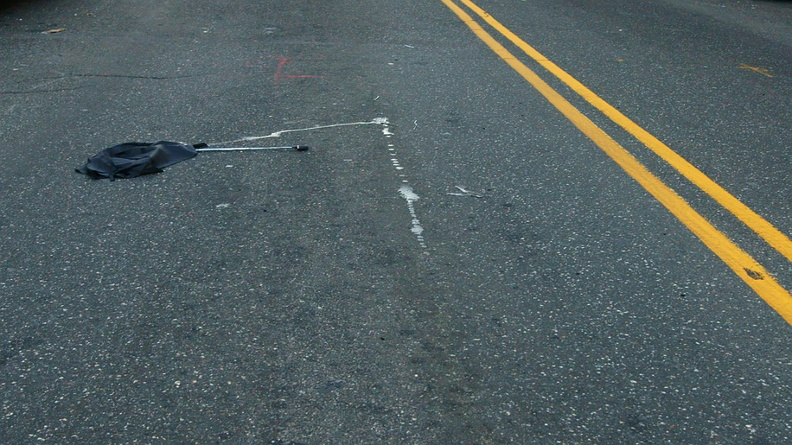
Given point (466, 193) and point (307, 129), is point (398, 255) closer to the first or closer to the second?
point (466, 193)

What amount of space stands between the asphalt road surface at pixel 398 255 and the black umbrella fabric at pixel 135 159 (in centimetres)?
12

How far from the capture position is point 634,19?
1071cm

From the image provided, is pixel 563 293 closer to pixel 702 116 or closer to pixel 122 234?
pixel 122 234

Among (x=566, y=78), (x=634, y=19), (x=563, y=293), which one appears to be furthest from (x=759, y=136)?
(x=634, y=19)

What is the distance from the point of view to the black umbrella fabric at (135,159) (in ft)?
16.8

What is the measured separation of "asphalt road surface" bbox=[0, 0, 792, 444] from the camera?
9.96ft

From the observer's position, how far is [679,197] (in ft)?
15.9

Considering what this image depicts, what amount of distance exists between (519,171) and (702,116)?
1981 millimetres

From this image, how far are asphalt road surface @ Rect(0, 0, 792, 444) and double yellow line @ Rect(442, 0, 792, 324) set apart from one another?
0.07 ft

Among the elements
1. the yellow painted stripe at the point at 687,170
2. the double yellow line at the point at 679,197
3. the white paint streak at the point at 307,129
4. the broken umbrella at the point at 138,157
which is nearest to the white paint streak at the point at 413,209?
the broken umbrella at the point at 138,157

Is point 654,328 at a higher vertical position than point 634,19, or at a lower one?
higher

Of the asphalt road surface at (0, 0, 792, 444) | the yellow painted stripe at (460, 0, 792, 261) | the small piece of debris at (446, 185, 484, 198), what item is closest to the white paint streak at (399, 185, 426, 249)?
the asphalt road surface at (0, 0, 792, 444)

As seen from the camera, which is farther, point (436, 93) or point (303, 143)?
point (436, 93)

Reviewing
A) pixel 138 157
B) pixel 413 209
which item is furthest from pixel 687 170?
pixel 138 157
